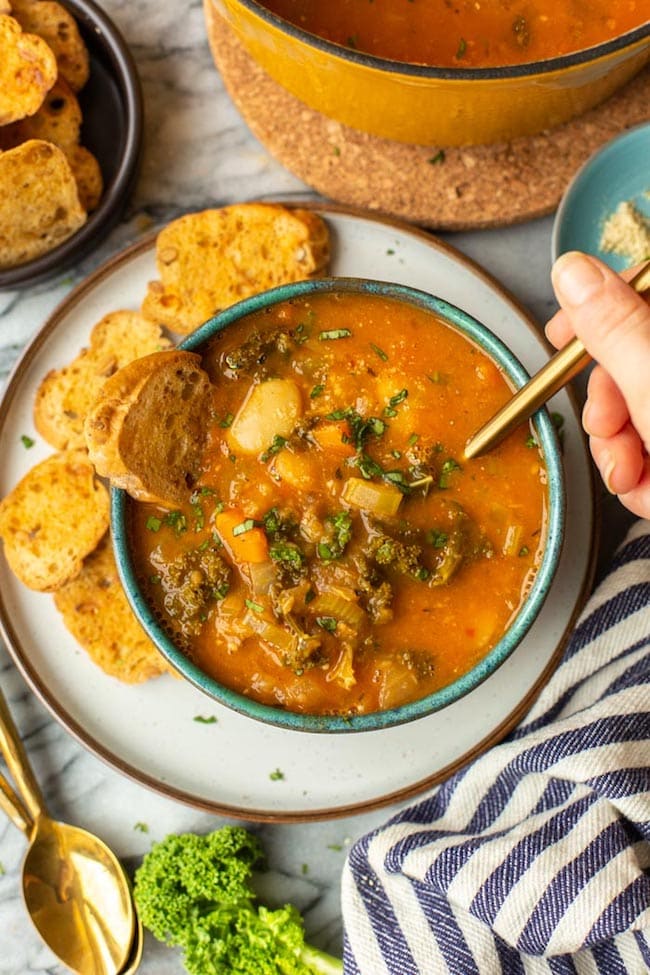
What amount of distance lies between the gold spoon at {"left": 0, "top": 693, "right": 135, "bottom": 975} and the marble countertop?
72 millimetres

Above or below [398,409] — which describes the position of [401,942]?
below

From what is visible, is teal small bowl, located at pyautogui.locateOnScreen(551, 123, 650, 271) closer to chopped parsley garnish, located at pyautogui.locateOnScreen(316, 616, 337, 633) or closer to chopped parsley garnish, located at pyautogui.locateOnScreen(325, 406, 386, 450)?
chopped parsley garnish, located at pyautogui.locateOnScreen(325, 406, 386, 450)

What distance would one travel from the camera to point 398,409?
2855mm

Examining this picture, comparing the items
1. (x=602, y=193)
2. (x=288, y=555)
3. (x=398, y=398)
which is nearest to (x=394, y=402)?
(x=398, y=398)

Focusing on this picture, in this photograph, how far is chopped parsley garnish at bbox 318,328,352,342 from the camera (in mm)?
2912

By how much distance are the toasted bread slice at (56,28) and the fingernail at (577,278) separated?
178cm

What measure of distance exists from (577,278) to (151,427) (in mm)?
1126

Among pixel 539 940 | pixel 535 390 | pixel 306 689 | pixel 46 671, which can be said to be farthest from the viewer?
pixel 46 671

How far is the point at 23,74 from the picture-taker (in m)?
3.26

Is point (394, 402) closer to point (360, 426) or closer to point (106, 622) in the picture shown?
point (360, 426)

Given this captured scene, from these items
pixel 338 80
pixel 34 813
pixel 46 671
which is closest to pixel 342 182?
pixel 338 80

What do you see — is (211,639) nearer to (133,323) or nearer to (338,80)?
(133,323)

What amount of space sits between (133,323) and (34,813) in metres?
1.54

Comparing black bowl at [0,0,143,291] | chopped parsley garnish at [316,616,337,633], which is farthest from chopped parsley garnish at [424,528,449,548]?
black bowl at [0,0,143,291]
